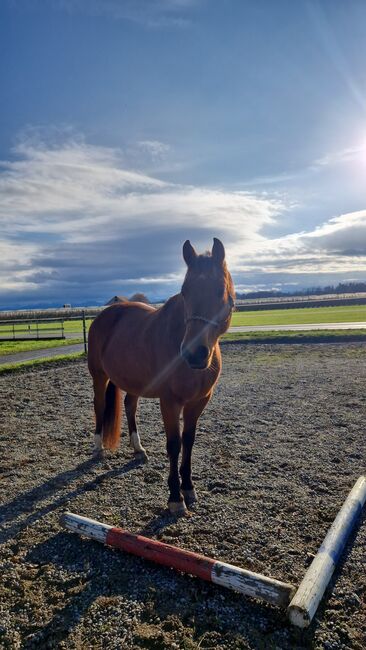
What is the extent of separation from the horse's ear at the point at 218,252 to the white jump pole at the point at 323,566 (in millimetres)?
2598

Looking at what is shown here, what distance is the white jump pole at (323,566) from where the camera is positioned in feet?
8.28

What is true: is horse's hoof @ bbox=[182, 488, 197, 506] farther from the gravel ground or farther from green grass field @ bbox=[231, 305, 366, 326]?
green grass field @ bbox=[231, 305, 366, 326]

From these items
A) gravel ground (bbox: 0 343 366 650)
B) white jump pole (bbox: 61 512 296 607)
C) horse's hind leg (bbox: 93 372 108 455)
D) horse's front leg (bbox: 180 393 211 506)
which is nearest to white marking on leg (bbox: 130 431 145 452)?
gravel ground (bbox: 0 343 366 650)

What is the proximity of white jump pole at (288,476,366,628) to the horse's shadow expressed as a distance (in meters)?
2.77

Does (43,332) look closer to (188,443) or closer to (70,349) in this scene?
(70,349)

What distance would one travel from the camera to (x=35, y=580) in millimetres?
3174

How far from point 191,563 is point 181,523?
100 cm

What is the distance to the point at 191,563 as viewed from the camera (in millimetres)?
2994

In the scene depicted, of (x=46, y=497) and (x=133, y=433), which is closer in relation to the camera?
(x=46, y=497)

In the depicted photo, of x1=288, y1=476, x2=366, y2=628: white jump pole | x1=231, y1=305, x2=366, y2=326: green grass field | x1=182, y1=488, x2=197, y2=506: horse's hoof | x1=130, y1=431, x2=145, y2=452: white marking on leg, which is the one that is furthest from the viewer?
x1=231, y1=305, x2=366, y2=326: green grass field

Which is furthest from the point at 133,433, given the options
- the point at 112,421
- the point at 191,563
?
the point at 191,563

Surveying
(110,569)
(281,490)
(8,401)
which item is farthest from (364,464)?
(8,401)

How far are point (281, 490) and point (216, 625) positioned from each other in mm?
2145

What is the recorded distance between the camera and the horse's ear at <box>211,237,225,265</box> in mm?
3698
